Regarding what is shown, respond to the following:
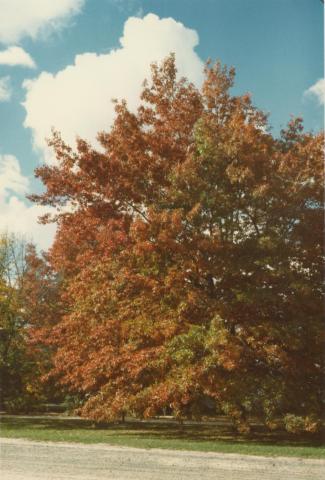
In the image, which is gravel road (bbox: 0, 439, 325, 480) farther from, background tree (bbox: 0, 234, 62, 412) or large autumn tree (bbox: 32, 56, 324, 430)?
background tree (bbox: 0, 234, 62, 412)

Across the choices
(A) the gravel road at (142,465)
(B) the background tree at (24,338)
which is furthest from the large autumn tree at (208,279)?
(B) the background tree at (24,338)

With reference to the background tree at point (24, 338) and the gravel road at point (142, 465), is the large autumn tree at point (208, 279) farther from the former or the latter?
the background tree at point (24, 338)

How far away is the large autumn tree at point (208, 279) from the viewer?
15078mm

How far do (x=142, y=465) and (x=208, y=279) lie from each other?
7190mm

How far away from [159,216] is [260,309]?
14.4 feet

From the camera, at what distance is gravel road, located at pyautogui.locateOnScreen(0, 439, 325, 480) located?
9.90 metres

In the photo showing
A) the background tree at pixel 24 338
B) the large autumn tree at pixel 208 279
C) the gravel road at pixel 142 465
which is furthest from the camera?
the background tree at pixel 24 338

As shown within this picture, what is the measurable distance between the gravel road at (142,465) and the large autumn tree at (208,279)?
2.55m

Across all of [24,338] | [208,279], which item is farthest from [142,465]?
[24,338]

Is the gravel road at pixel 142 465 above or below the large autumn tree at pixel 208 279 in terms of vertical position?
below

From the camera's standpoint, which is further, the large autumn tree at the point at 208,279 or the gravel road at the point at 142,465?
the large autumn tree at the point at 208,279

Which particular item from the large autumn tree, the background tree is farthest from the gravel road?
the background tree

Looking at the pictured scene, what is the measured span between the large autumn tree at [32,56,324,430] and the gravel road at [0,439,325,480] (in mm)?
2553

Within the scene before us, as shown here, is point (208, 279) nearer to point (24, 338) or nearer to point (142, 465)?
point (142, 465)
